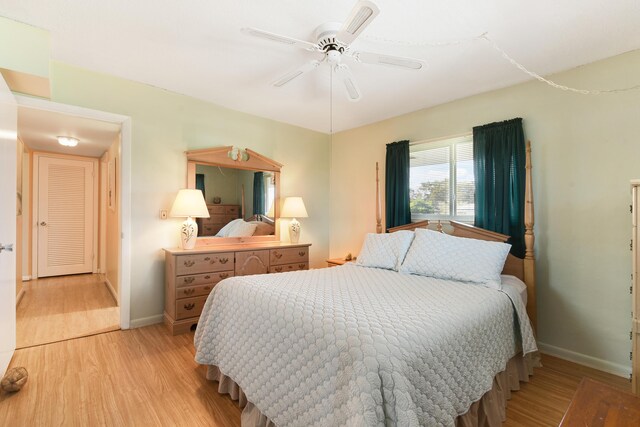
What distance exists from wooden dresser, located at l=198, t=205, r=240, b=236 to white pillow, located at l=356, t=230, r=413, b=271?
1.63 m

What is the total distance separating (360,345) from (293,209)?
2830 mm

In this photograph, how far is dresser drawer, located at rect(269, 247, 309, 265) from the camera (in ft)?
11.7

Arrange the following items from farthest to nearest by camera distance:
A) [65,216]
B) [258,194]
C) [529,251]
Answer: [65,216], [258,194], [529,251]

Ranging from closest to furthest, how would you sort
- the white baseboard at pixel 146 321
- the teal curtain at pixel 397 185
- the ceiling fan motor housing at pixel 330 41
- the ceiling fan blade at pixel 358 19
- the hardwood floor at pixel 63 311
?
the ceiling fan blade at pixel 358 19 < the ceiling fan motor housing at pixel 330 41 < the hardwood floor at pixel 63 311 < the white baseboard at pixel 146 321 < the teal curtain at pixel 397 185

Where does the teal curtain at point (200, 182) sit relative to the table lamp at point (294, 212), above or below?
above

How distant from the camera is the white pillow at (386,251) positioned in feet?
8.93

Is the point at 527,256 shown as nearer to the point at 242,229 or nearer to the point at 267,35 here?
the point at 267,35

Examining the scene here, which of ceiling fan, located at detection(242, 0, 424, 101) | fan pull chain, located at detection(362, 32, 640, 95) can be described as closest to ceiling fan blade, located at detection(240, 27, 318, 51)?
ceiling fan, located at detection(242, 0, 424, 101)

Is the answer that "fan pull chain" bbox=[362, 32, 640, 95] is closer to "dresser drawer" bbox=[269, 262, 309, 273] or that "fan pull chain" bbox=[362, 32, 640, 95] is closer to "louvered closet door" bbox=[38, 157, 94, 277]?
"dresser drawer" bbox=[269, 262, 309, 273]

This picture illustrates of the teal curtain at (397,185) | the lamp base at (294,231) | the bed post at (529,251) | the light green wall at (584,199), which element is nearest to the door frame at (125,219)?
the lamp base at (294,231)

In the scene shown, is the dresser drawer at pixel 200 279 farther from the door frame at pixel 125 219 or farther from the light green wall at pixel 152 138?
the door frame at pixel 125 219

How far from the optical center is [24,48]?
6.82 feet

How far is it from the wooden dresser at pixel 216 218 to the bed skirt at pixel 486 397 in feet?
5.35

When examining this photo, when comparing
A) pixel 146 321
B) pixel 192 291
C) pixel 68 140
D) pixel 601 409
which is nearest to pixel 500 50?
pixel 601 409
